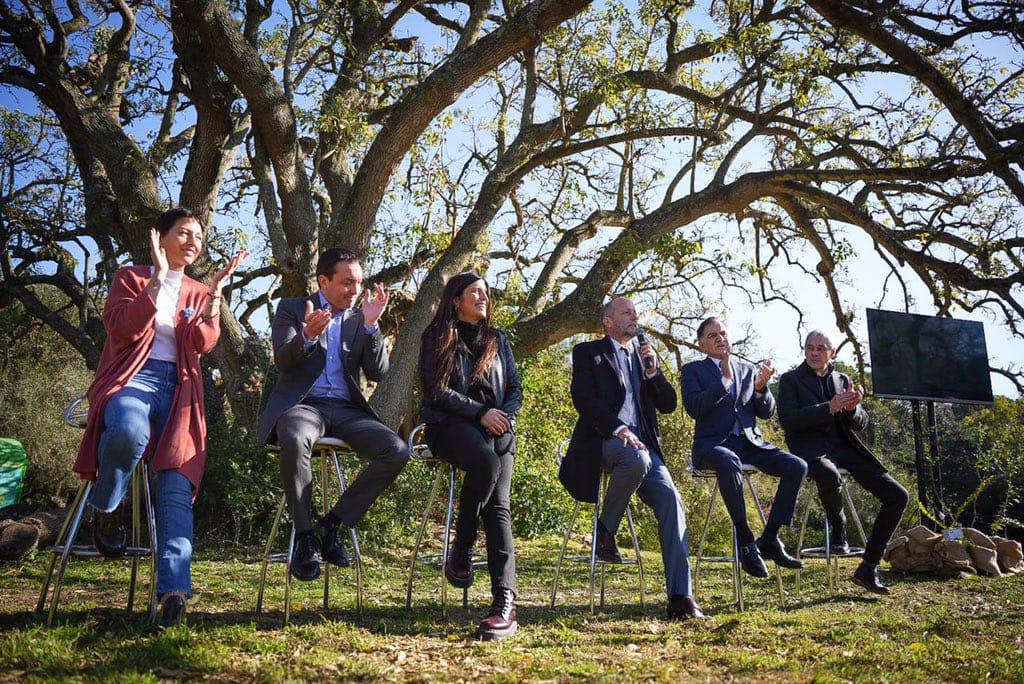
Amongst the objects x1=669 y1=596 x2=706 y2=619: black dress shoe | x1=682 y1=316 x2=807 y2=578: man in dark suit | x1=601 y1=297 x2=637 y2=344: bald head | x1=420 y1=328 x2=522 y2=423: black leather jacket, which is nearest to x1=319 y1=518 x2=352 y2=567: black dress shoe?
x1=420 y1=328 x2=522 y2=423: black leather jacket

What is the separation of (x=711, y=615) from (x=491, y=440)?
1698 millimetres

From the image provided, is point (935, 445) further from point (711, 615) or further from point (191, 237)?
point (191, 237)

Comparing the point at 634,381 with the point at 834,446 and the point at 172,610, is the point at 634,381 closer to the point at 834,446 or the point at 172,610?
the point at 834,446

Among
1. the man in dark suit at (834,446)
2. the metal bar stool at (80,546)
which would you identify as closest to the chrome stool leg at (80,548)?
the metal bar stool at (80,546)

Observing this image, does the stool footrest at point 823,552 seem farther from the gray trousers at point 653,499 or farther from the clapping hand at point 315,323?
the clapping hand at point 315,323

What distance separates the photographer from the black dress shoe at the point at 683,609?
442cm

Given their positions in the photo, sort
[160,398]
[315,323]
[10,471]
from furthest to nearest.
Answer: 1. [10,471]
2. [315,323]
3. [160,398]

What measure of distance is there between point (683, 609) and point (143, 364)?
308 centimetres

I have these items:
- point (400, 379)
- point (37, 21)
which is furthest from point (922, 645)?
point (37, 21)

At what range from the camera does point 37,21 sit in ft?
29.4

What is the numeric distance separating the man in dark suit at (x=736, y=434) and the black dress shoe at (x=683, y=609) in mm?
461

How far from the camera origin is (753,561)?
4.60 metres

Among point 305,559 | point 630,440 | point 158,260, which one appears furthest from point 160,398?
point 630,440

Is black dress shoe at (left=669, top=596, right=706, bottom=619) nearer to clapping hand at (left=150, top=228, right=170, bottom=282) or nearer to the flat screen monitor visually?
clapping hand at (left=150, top=228, right=170, bottom=282)
